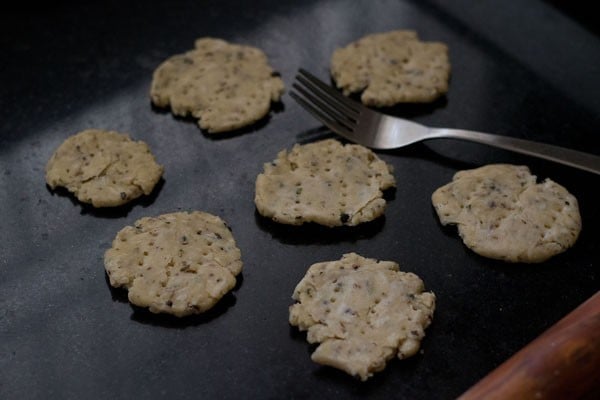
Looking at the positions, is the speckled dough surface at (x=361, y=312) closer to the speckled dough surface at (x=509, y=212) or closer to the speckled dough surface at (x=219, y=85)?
the speckled dough surface at (x=509, y=212)

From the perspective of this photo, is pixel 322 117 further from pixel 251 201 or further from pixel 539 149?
pixel 539 149

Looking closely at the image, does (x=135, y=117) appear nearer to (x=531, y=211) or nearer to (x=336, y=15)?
(x=336, y=15)

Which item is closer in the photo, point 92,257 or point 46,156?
point 92,257

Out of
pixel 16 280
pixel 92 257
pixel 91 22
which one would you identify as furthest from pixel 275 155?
pixel 91 22

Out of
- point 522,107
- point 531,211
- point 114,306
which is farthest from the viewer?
point 522,107

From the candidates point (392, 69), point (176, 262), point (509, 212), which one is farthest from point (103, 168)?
point (509, 212)

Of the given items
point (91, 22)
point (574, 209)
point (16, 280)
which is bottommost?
point (16, 280)

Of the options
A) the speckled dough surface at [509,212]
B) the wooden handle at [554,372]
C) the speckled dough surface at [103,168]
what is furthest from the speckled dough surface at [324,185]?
the wooden handle at [554,372]
